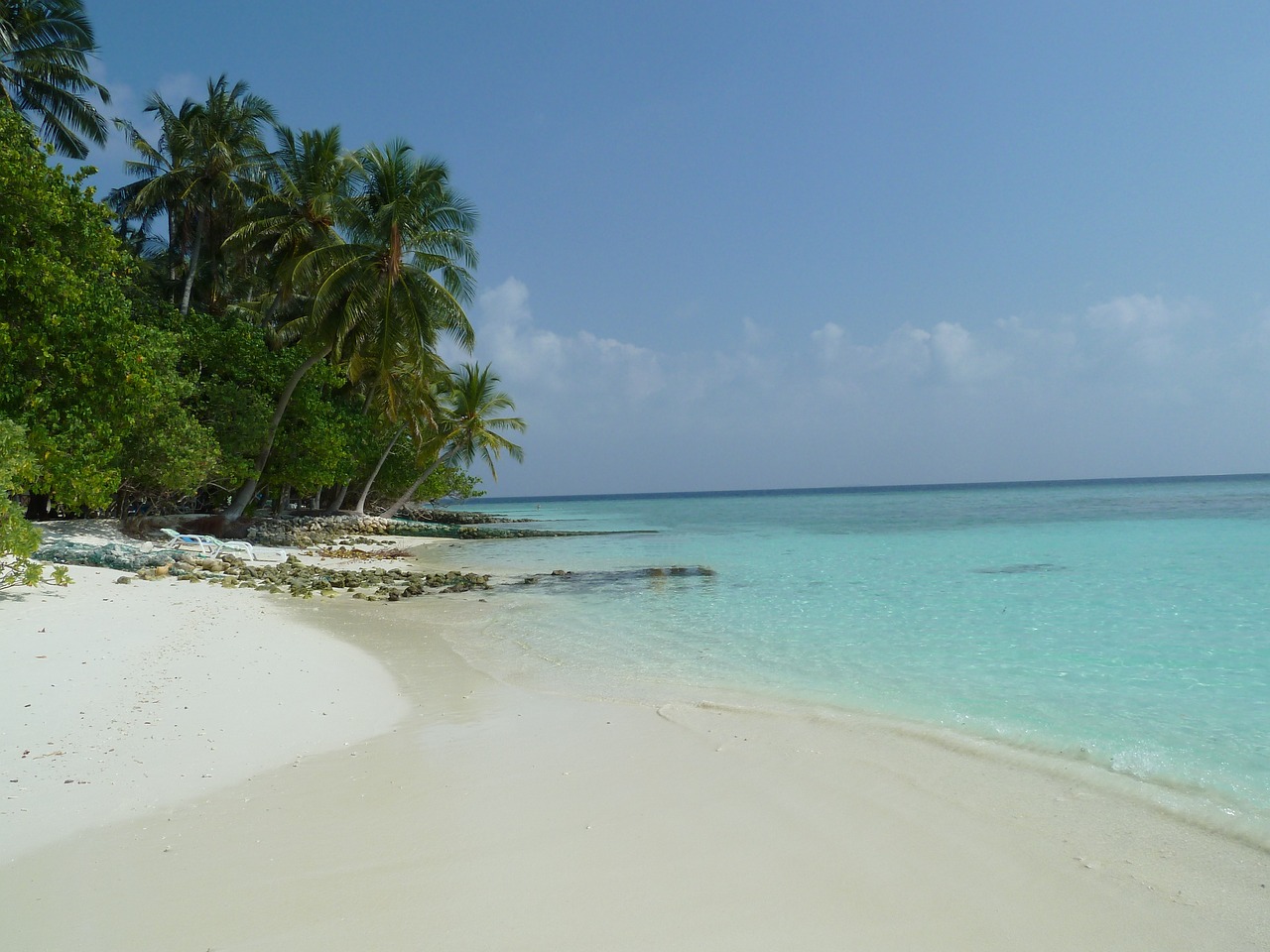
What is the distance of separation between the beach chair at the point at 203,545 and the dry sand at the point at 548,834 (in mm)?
9918

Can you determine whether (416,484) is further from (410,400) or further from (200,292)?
(200,292)

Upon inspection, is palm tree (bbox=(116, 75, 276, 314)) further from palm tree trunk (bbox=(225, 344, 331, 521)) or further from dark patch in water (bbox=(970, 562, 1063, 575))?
dark patch in water (bbox=(970, 562, 1063, 575))

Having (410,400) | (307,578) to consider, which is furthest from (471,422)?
(307,578)

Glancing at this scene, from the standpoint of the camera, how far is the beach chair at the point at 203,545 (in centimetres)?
1523

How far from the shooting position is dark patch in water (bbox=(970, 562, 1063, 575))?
15.6 metres

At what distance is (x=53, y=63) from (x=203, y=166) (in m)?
3.83

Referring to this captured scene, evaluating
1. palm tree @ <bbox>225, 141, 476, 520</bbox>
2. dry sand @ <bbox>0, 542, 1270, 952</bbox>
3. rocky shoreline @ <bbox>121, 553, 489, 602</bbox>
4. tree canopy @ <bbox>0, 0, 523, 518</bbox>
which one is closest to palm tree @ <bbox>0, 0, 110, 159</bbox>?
tree canopy @ <bbox>0, 0, 523, 518</bbox>

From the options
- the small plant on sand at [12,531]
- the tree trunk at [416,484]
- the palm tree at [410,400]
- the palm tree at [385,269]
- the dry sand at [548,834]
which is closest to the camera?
the dry sand at [548,834]

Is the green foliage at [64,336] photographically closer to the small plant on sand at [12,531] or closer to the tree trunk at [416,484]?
the small plant on sand at [12,531]

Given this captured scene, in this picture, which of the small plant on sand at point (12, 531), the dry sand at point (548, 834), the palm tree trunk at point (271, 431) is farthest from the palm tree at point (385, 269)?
the dry sand at point (548, 834)

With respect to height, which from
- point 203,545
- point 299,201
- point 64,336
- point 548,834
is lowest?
point 548,834

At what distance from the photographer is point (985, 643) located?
8672 mm

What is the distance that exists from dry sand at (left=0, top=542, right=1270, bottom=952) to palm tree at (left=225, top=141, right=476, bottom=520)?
15.3 metres

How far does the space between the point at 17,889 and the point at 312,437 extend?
68.5 ft
